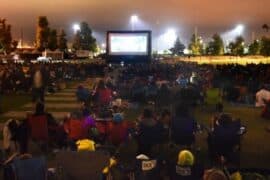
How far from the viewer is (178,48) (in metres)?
155

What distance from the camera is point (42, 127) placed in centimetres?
1403

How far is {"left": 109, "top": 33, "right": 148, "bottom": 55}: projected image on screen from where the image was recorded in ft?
142

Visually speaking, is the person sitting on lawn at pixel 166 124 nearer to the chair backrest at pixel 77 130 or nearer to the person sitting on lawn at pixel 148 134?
the person sitting on lawn at pixel 148 134

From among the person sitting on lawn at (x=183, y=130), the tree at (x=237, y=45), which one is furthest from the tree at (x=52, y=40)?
the person sitting on lawn at (x=183, y=130)

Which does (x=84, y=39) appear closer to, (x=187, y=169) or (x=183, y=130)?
(x=183, y=130)

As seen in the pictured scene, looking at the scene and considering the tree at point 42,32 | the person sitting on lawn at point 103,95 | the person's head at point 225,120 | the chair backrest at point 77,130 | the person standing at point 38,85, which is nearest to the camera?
the person's head at point 225,120

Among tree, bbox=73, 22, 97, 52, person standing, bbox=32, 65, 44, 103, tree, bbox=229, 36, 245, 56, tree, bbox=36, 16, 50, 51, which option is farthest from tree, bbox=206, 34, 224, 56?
person standing, bbox=32, 65, 44, 103

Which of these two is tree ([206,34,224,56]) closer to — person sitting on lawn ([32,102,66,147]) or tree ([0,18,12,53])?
tree ([0,18,12,53])

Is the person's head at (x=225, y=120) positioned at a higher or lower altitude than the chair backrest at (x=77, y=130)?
higher

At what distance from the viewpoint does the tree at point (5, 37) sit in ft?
394

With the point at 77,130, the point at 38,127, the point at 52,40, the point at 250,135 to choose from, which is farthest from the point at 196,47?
the point at 77,130

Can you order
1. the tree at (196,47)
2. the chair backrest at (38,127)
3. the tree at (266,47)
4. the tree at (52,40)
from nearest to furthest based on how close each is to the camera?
the chair backrest at (38,127) < the tree at (266,47) < the tree at (52,40) < the tree at (196,47)

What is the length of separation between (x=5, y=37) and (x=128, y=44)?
84.4 metres

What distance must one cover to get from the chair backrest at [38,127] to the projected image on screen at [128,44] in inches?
1158
